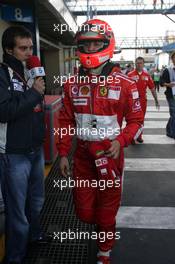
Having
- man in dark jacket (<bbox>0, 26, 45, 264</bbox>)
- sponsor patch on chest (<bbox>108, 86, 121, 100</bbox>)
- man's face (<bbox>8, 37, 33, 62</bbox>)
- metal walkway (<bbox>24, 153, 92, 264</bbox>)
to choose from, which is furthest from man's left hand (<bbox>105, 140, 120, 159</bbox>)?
metal walkway (<bbox>24, 153, 92, 264</bbox>)

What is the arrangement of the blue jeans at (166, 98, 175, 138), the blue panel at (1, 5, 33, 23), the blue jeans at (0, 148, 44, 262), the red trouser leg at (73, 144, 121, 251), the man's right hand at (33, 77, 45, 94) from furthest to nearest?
the blue jeans at (166, 98, 175, 138), the blue panel at (1, 5, 33, 23), the red trouser leg at (73, 144, 121, 251), the blue jeans at (0, 148, 44, 262), the man's right hand at (33, 77, 45, 94)

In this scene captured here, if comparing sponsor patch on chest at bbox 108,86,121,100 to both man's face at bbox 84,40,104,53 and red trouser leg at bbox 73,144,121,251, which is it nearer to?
man's face at bbox 84,40,104,53

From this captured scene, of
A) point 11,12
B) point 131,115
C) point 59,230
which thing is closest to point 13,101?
point 131,115

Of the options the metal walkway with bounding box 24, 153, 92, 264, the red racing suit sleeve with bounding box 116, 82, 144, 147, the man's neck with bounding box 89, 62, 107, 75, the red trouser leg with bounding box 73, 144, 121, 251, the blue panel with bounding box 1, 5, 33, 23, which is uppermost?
the blue panel with bounding box 1, 5, 33, 23

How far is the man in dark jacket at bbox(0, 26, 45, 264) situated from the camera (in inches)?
91.0

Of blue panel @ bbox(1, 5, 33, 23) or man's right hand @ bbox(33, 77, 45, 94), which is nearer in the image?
man's right hand @ bbox(33, 77, 45, 94)

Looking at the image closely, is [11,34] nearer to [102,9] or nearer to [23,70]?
[23,70]

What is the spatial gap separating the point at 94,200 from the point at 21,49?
1380mm

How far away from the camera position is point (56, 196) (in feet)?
14.4

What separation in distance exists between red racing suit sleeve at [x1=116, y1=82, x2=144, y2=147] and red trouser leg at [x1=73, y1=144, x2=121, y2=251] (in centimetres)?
37

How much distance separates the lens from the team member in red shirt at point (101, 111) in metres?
2.38

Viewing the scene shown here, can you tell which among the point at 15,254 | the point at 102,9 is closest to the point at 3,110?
the point at 15,254

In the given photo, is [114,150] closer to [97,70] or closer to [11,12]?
[97,70]

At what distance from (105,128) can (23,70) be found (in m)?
0.81
